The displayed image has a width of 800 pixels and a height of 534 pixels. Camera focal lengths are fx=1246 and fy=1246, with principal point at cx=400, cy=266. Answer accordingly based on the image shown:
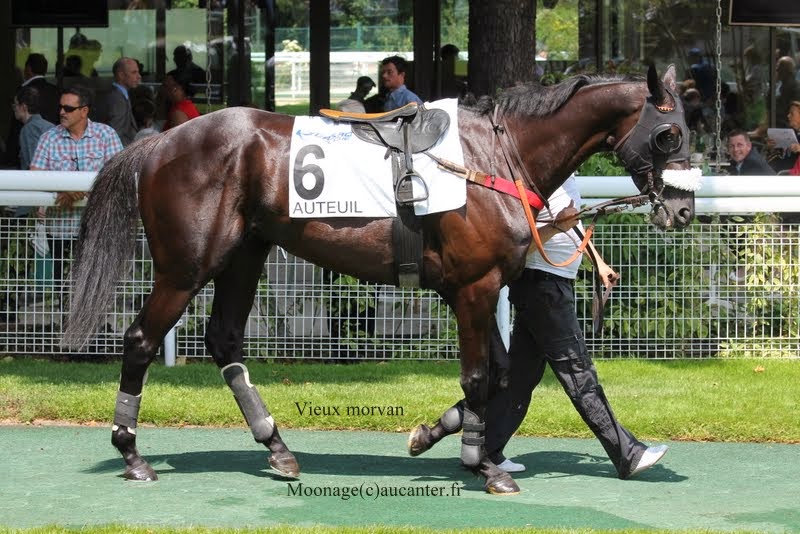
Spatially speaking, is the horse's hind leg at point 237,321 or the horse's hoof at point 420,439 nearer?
the horse's hoof at point 420,439

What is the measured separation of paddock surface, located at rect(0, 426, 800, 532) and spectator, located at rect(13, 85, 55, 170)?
4545 millimetres

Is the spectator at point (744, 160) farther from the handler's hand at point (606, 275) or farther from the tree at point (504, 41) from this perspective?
the handler's hand at point (606, 275)

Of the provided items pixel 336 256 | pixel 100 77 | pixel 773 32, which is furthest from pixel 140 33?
pixel 336 256

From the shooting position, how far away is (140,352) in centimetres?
581

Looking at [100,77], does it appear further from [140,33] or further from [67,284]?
[67,284]

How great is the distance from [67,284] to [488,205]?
406 cm

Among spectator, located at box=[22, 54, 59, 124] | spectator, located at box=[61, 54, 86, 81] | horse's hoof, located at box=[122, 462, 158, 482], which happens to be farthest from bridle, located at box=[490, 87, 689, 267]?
spectator, located at box=[61, 54, 86, 81]

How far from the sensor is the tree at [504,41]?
9992 millimetres

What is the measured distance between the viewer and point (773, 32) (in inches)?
554

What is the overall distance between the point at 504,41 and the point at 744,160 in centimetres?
247

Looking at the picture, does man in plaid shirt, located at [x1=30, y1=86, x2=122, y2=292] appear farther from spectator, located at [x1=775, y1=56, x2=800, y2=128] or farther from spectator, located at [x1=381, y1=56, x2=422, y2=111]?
spectator, located at [x1=775, y1=56, x2=800, y2=128]

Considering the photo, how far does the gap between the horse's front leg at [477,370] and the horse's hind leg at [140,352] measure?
1.29 m

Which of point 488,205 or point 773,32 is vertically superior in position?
point 773,32

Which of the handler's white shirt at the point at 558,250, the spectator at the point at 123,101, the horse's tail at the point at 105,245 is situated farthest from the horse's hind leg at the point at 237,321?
the spectator at the point at 123,101
